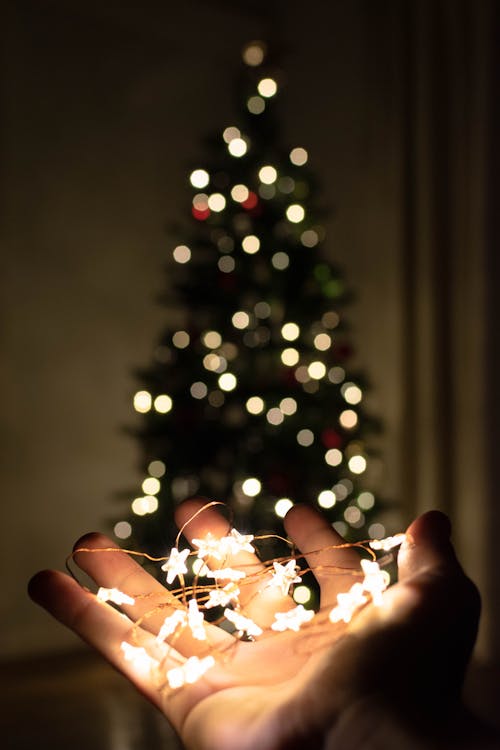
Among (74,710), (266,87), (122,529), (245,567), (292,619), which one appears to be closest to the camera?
(292,619)

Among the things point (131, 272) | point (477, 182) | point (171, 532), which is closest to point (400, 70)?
point (477, 182)

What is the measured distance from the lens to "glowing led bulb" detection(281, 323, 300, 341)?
2.52m

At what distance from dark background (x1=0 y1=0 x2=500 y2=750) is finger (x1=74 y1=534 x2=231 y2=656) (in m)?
1.71

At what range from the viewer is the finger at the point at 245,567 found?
1.18 m

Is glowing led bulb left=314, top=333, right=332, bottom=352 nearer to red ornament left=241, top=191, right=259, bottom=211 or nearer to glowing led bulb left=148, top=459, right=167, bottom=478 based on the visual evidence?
red ornament left=241, top=191, right=259, bottom=211

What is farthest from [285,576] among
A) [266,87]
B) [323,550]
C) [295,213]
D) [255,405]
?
[266,87]

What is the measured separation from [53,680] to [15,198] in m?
1.91

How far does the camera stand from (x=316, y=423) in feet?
8.15

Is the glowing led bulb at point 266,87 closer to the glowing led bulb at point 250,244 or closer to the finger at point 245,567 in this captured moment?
the glowing led bulb at point 250,244

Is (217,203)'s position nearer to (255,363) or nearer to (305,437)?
(255,363)

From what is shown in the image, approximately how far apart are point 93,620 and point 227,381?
147 cm

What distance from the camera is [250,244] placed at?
98.0 inches

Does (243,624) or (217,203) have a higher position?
(217,203)

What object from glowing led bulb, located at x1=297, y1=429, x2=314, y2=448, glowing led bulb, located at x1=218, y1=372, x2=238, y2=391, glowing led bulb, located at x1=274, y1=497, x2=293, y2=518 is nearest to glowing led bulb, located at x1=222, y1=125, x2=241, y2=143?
glowing led bulb, located at x1=218, y1=372, x2=238, y2=391
